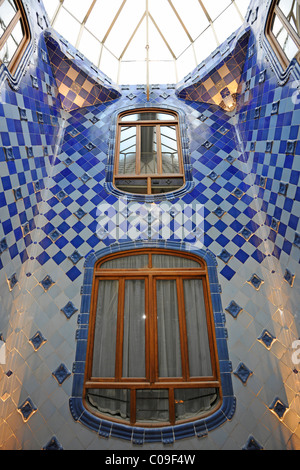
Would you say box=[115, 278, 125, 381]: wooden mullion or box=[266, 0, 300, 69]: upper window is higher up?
box=[266, 0, 300, 69]: upper window

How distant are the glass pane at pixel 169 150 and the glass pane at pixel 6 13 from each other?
12.8 feet

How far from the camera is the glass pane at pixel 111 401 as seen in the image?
4.82 meters

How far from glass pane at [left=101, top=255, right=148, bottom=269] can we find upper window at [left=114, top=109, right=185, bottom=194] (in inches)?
64.0

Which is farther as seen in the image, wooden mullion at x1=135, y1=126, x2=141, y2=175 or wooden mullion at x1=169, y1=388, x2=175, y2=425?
wooden mullion at x1=135, y1=126, x2=141, y2=175

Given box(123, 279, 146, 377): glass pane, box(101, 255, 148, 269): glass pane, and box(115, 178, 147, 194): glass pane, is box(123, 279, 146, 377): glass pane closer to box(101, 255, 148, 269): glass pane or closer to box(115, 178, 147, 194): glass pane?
box(101, 255, 148, 269): glass pane

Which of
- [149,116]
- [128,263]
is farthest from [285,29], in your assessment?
[128,263]

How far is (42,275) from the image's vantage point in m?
5.78

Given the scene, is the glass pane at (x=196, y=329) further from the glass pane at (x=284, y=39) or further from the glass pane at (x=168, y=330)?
the glass pane at (x=284, y=39)

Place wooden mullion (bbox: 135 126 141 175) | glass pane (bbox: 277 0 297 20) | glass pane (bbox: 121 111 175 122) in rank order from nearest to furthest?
glass pane (bbox: 277 0 297 20) → wooden mullion (bbox: 135 126 141 175) → glass pane (bbox: 121 111 175 122)

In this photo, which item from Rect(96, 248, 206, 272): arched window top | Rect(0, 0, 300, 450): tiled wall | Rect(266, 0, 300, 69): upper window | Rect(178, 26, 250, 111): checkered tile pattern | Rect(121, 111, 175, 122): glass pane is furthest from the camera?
Rect(121, 111, 175, 122): glass pane

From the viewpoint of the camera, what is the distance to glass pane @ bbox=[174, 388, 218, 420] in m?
4.79

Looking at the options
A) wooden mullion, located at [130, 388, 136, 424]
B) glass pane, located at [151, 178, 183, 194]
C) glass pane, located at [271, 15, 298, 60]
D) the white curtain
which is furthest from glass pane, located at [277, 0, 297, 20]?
wooden mullion, located at [130, 388, 136, 424]

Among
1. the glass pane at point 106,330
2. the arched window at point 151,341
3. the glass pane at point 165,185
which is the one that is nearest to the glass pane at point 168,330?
the arched window at point 151,341

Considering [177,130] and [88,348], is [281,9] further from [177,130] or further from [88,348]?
[88,348]
